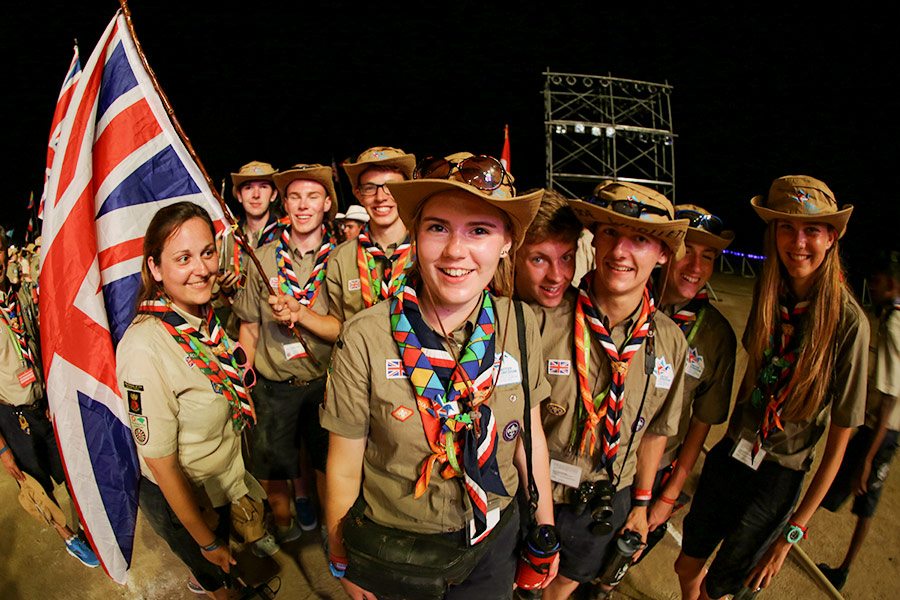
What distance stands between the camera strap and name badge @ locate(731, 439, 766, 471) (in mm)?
1327

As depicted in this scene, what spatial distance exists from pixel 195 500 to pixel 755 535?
9.45ft

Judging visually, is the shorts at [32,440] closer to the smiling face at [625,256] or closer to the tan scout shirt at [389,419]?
the tan scout shirt at [389,419]

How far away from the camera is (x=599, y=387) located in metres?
1.98

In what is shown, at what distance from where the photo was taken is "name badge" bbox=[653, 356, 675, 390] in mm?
2002

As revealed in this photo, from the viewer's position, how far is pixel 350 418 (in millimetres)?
1465

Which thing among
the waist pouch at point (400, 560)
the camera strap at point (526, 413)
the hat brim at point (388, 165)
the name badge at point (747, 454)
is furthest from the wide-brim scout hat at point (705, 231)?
the waist pouch at point (400, 560)

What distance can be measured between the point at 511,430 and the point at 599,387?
0.58 metres

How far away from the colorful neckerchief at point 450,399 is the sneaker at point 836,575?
333 cm

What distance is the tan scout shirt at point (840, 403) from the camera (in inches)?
77.7

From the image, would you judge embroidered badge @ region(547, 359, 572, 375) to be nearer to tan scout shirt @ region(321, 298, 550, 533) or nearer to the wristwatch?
tan scout shirt @ region(321, 298, 550, 533)

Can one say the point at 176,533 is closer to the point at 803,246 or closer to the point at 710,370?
the point at 710,370

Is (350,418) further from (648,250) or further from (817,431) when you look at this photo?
(817,431)

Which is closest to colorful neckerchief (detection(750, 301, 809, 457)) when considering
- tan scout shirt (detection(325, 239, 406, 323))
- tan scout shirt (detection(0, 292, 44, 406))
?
tan scout shirt (detection(325, 239, 406, 323))

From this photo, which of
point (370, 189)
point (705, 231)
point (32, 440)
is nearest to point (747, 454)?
point (705, 231)
